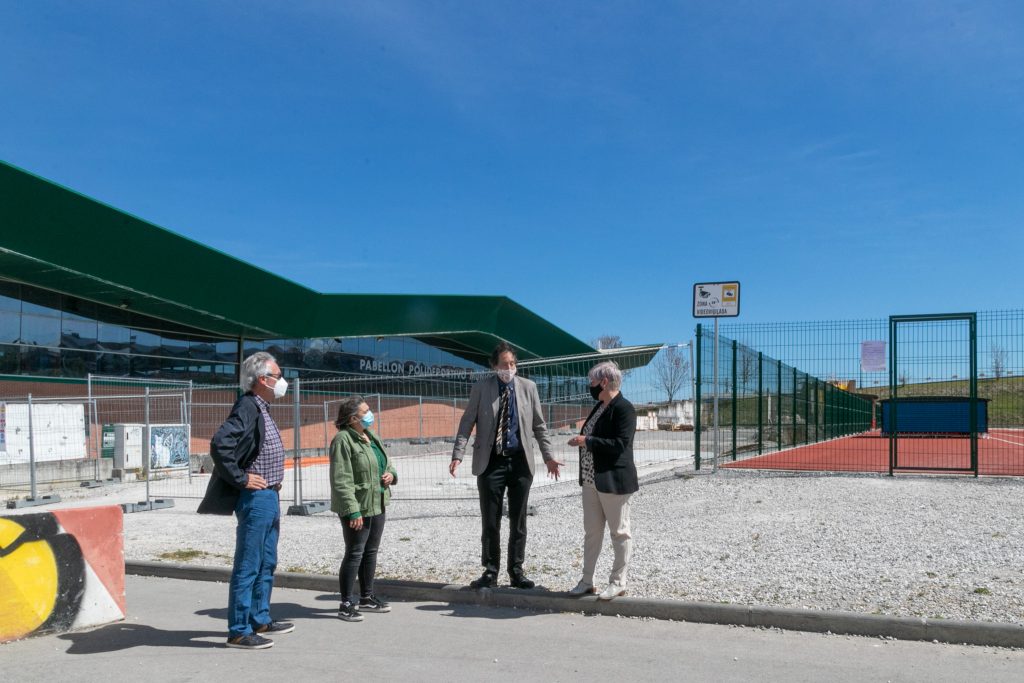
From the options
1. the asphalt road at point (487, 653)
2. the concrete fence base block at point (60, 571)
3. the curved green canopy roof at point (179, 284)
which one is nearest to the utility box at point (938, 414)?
the asphalt road at point (487, 653)

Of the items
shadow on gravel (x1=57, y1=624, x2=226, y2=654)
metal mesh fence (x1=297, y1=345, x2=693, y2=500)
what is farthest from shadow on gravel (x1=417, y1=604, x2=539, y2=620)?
metal mesh fence (x1=297, y1=345, x2=693, y2=500)

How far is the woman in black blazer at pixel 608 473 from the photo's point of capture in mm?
6367

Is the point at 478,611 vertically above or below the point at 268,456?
below

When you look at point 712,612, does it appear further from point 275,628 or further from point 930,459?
point 930,459

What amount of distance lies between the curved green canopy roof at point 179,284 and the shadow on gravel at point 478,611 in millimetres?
15999

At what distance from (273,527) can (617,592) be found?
103 inches

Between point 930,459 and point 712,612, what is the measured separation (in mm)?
10437

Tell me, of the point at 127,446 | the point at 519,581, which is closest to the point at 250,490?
the point at 519,581

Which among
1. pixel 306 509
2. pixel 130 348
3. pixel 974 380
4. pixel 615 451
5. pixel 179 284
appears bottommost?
pixel 306 509

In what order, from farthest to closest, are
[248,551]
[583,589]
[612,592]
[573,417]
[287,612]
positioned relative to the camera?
[573,417] → [287,612] → [583,589] → [612,592] → [248,551]

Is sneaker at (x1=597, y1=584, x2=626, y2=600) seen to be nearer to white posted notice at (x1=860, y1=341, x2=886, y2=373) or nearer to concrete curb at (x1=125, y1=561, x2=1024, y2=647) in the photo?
concrete curb at (x1=125, y1=561, x2=1024, y2=647)

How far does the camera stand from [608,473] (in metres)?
6.36

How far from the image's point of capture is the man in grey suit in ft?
22.5

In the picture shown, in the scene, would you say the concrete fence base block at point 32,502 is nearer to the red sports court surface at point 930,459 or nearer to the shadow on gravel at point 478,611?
the shadow on gravel at point 478,611
